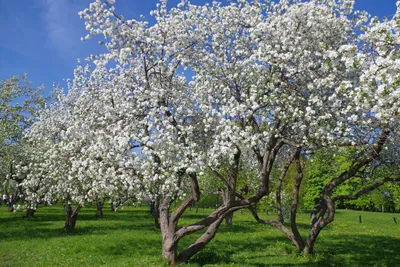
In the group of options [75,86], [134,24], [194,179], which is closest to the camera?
[134,24]

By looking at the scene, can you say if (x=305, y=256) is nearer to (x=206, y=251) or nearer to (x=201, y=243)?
(x=206, y=251)

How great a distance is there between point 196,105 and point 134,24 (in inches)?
180

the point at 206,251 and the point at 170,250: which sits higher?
the point at 170,250

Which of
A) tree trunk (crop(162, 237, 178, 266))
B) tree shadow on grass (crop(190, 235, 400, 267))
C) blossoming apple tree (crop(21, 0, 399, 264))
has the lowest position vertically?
tree shadow on grass (crop(190, 235, 400, 267))

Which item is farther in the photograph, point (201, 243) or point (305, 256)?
point (305, 256)

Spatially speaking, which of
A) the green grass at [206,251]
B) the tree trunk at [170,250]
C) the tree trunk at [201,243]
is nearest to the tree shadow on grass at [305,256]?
the green grass at [206,251]

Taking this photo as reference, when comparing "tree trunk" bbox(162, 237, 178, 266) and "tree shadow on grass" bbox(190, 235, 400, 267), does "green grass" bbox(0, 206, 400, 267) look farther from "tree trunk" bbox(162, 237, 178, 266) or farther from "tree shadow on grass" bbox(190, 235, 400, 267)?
"tree trunk" bbox(162, 237, 178, 266)

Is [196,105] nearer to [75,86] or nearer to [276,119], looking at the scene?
[276,119]

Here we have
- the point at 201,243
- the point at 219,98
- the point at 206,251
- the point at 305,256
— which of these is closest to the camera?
the point at 219,98

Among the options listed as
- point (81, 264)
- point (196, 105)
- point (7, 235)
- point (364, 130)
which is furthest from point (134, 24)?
point (7, 235)

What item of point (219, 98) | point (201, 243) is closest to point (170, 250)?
point (201, 243)

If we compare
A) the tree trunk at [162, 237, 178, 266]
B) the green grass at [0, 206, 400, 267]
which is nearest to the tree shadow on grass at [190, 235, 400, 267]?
the green grass at [0, 206, 400, 267]

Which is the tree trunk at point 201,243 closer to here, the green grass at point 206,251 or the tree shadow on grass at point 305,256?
the green grass at point 206,251

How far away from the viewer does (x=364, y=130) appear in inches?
548
